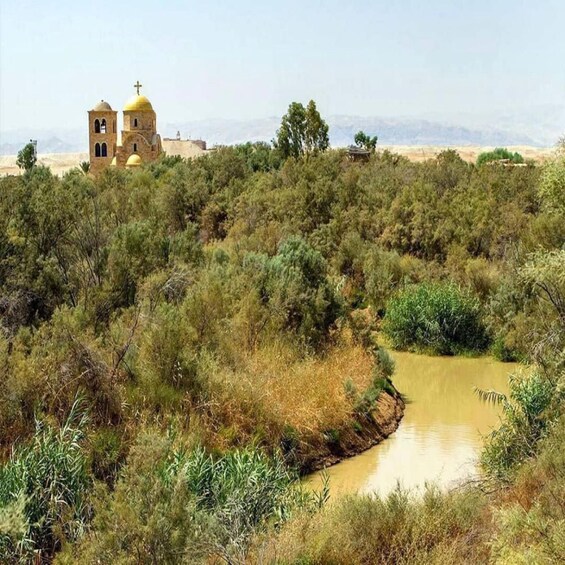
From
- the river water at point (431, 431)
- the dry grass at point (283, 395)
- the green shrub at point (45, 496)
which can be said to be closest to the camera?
the green shrub at point (45, 496)

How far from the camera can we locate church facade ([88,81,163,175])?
67.1 meters

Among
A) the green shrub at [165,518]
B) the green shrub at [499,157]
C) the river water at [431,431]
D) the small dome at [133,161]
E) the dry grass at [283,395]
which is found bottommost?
the river water at [431,431]

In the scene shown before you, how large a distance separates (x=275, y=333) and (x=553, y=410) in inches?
309

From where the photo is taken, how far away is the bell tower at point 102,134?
72062 millimetres

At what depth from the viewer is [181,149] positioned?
113438 millimetres

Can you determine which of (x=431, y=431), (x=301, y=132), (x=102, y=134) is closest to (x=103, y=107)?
(x=102, y=134)

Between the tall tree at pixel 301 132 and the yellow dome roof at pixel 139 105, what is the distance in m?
22.6

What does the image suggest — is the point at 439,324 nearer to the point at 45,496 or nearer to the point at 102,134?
the point at 45,496

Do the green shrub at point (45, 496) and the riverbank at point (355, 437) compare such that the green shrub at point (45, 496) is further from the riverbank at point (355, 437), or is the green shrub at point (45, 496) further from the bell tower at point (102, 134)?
the bell tower at point (102, 134)

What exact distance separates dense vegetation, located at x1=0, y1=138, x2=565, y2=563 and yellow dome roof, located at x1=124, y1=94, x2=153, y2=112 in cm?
3326

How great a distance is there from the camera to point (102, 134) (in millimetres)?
72062

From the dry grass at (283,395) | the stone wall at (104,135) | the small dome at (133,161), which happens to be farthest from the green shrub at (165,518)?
the stone wall at (104,135)

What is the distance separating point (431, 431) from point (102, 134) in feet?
186

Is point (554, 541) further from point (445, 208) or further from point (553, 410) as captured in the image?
point (445, 208)
